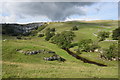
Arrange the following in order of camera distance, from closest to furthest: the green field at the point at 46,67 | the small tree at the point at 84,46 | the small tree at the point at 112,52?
the green field at the point at 46,67, the small tree at the point at 112,52, the small tree at the point at 84,46

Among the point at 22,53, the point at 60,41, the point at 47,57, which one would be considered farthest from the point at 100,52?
the point at 22,53

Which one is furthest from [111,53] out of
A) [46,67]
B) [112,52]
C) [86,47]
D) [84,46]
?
[46,67]

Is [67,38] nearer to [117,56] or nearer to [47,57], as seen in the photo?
[117,56]

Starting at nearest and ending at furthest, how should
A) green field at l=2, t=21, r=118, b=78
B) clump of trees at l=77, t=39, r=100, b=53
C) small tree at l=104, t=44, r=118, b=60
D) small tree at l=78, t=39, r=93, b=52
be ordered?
green field at l=2, t=21, r=118, b=78, small tree at l=104, t=44, r=118, b=60, clump of trees at l=77, t=39, r=100, b=53, small tree at l=78, t=39, r=93, b=52

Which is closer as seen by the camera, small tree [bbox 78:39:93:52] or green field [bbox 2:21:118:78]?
green field [bbox 2:21:118:78]

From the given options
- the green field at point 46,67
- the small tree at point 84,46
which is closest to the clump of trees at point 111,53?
the green field at point 46,67

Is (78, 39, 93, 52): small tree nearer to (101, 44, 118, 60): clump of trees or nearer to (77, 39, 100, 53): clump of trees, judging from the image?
(77, 39, 100, 53): clump of trees

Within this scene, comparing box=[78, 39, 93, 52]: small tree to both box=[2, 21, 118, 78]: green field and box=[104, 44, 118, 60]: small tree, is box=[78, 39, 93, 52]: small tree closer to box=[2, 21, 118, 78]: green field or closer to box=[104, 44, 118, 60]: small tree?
box=[2, 21, 118, 78]: green field

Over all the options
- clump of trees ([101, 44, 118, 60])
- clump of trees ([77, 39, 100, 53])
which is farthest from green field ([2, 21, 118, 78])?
clump of trees ([77, 39, 100, 53])

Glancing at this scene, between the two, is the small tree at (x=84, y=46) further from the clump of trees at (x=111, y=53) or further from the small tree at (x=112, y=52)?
the small tree at (x=112, y=52)

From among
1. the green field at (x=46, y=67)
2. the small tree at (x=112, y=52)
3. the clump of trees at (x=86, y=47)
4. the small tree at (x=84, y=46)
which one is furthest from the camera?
the small tree at (x=84, y=46)

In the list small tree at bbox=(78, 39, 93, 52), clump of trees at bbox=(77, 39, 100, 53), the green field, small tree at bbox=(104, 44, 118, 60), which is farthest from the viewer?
small tree at bbox=(78, 39, 93, 52)

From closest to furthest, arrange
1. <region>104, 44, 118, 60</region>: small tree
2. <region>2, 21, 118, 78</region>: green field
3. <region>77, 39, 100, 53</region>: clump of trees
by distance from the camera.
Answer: <region>2, 21, 118, 78</region>: green field → <region>104, 44, 118, 60</region>: small tree → <region>77, 39, 100, 53</region>: clump of trees

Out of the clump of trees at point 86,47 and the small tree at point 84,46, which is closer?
the clump of trees at point 86,47
